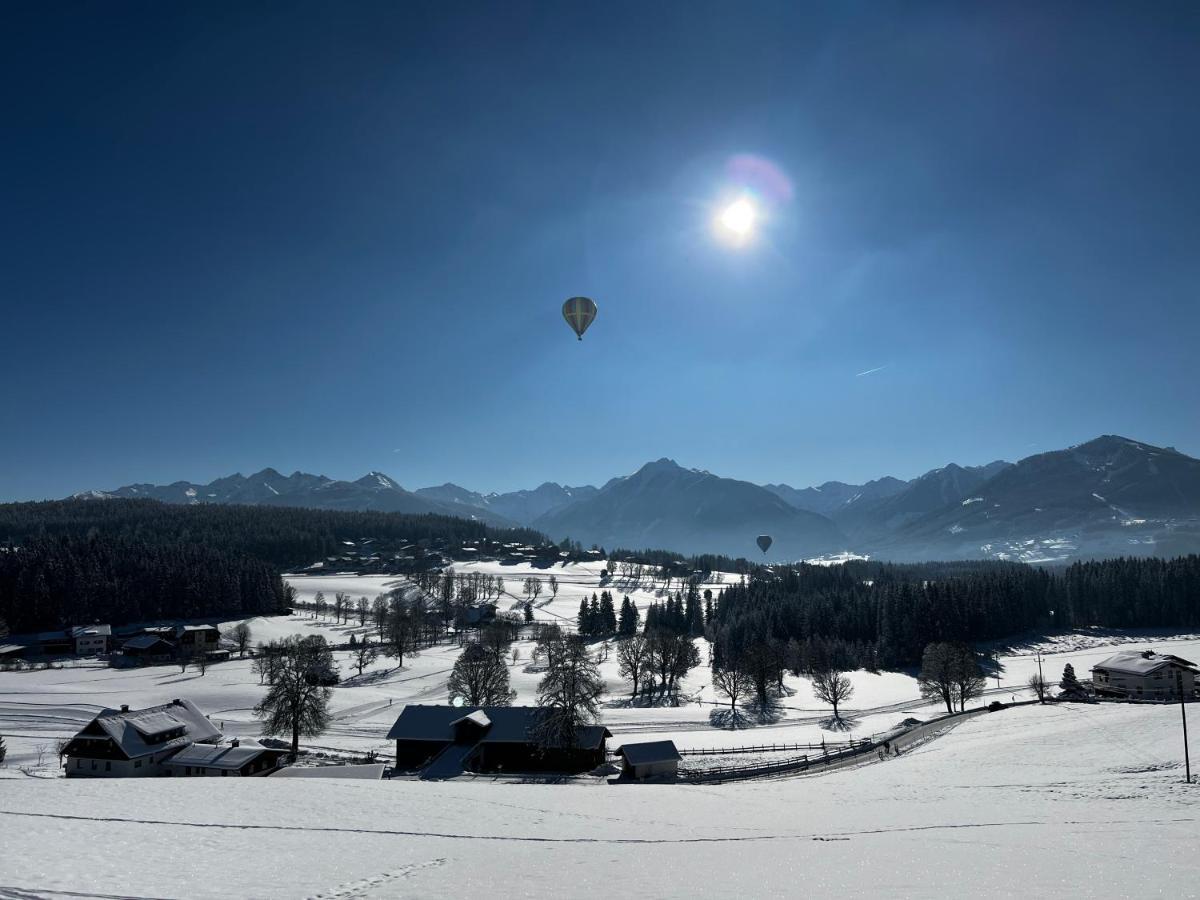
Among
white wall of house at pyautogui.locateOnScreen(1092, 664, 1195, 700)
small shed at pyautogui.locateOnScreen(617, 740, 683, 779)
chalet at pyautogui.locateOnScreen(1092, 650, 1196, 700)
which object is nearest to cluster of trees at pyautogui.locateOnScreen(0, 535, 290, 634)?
small shed at pyautogui.locateOnScreen(617, 740, 683, 779)

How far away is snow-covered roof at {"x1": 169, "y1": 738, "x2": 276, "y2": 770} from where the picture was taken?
128ft

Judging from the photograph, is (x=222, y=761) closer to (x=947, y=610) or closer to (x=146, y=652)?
(x=146, y=652)

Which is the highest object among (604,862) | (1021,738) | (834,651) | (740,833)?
(604,862)

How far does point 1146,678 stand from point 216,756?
277ft

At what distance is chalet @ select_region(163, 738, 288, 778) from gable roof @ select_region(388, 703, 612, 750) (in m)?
8.80

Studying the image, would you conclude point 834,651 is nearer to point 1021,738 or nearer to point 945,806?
point 1021,738

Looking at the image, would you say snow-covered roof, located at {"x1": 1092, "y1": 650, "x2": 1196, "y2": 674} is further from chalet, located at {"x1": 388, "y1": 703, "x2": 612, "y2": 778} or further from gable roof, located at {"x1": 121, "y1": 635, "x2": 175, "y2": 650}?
gable roof, located at {"x1": 121, "y1": 635, "x2": 175, "y2": 650}

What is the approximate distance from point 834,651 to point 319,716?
8313 centimetres

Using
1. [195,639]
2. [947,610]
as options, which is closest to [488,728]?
[195,639]

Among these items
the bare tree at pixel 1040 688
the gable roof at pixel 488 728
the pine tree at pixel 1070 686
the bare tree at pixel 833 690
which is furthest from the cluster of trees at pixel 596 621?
→ the gable roof at pixel 488 728

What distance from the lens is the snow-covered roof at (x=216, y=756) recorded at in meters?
39.2

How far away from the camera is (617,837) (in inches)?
749

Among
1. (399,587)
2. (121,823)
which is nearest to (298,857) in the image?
(121,823)

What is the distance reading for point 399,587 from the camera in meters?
192
